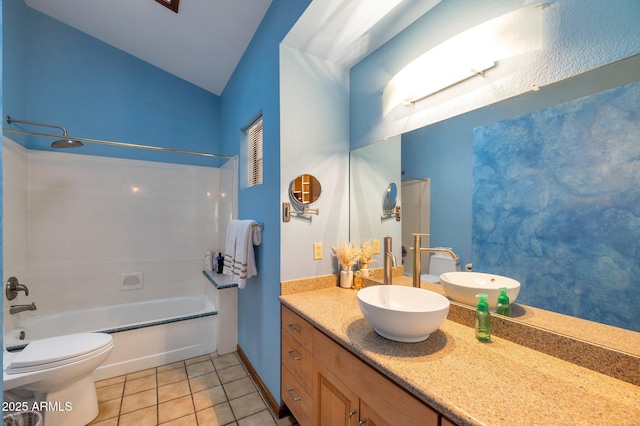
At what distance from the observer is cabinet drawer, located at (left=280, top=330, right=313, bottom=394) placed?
1353mm

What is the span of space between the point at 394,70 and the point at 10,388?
111 inches

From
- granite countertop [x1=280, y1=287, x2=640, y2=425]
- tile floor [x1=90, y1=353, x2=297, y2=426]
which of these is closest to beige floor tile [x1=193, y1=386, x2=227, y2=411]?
tile floor [x1=90, y1=353, x2=297, y2=426]

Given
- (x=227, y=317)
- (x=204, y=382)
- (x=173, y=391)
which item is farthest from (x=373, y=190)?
(x=173, y=391)

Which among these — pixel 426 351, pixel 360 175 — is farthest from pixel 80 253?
pixel 426 351

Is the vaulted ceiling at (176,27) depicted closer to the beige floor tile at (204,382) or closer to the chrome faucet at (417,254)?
the chrome faucet at (417,254)

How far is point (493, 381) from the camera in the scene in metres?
0.77

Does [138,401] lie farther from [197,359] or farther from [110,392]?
[197,359]

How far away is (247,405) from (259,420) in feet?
0.59

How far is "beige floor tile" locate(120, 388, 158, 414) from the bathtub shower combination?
0.34m

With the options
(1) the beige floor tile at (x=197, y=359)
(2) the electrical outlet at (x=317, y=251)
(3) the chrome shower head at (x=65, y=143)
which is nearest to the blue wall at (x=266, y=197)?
(2) the electrical outlet at (x=317, y=251)

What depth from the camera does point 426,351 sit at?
95 centimetres

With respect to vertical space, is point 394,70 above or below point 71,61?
below

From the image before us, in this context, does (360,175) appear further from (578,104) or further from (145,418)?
(145,418)

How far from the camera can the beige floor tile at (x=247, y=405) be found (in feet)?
5.66
